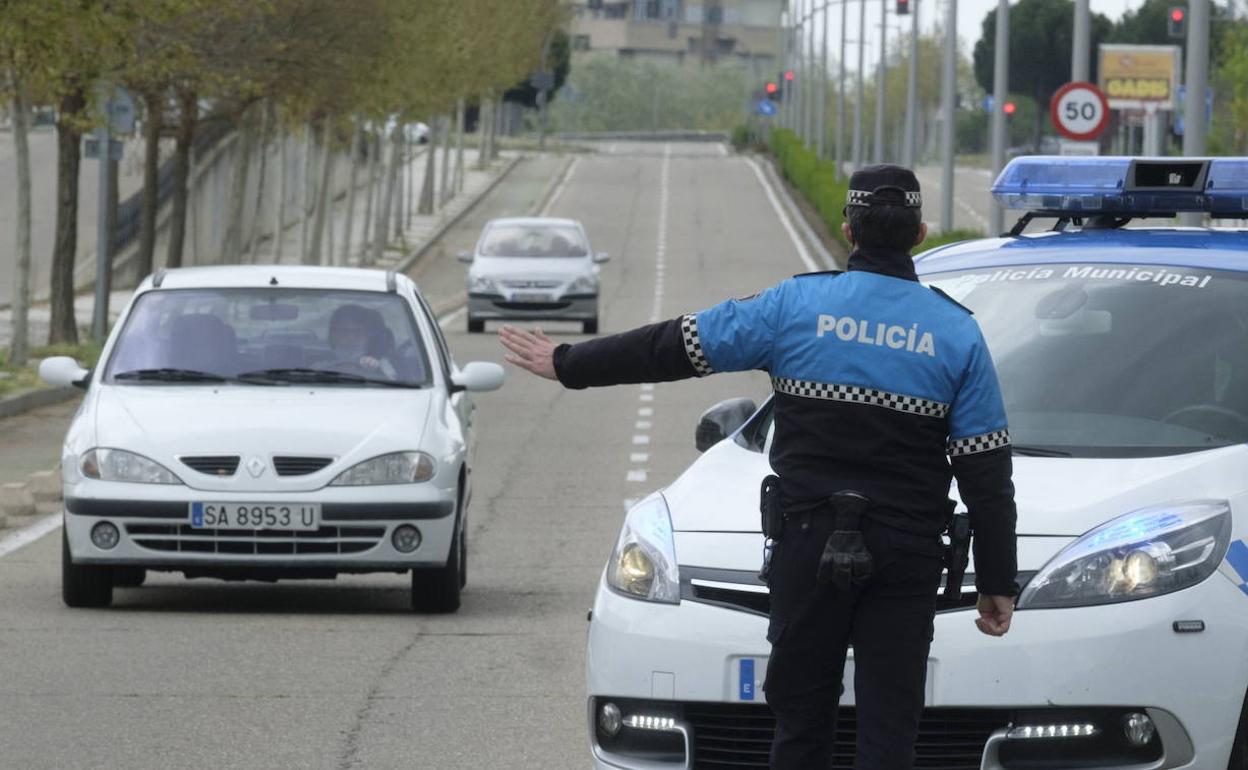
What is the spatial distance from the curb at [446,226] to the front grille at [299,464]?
3346 centimetres

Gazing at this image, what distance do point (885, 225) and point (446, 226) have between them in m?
65.0

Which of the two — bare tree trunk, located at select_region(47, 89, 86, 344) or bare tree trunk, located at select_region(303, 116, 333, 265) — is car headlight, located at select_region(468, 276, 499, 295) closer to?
bare tree trunk, located at select_region(47, 89, 86, 344)

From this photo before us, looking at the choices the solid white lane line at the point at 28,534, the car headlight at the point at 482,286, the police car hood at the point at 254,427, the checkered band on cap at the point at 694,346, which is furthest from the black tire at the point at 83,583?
the car headlight at the point at 482,286

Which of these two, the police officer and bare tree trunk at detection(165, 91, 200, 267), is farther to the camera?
bare tree trunk at detection(165, 91, 200, 267)

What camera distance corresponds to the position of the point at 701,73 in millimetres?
173500

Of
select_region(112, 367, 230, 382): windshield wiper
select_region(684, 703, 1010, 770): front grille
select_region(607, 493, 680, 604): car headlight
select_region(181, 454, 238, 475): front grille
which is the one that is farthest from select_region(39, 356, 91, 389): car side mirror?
select_region(684, 703, 1010, 770): front grille

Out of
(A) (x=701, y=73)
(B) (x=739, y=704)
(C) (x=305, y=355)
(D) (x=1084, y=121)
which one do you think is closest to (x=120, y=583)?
(C) (x=305, y=355)

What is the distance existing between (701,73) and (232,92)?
139840mm

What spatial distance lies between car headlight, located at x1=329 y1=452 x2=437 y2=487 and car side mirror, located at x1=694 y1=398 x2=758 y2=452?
395cm

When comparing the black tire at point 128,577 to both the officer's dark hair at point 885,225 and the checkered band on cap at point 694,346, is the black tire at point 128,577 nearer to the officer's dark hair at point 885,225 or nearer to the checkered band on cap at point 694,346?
the checkered band on cap at point 694,346

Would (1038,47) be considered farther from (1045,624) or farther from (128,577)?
(1045,624)

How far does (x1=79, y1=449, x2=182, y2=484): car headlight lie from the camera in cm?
1087

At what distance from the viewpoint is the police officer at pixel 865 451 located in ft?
17.0

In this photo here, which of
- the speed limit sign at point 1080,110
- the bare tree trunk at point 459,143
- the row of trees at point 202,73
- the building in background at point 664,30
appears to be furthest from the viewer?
the building in background at point 664,30
